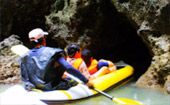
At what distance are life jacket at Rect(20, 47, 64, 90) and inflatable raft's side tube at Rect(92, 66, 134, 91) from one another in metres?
0.95

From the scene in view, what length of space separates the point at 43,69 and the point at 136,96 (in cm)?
193

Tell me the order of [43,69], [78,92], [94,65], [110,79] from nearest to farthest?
[43,69] → [78,92] → [110,79] → [94,65]

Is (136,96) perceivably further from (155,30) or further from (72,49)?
(155,30)

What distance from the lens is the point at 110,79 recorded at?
3844 millimetres

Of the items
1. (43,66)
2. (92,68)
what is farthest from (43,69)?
(92,68)

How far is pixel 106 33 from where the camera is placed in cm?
623

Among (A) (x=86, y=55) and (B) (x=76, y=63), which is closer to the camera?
(B) (x=76, y=63)

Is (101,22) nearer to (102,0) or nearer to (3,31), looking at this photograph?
(102,0)

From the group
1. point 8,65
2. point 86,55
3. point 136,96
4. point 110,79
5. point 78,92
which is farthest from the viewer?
point 8,65

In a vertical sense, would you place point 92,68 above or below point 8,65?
below

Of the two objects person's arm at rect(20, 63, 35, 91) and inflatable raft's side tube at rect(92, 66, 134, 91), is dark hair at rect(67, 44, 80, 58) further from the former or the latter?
person's arm at rect(20, 63, 35, 91)

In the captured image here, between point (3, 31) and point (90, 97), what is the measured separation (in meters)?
5.36

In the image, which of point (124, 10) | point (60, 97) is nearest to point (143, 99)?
point (60, 97)

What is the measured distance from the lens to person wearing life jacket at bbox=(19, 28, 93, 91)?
2.49m
